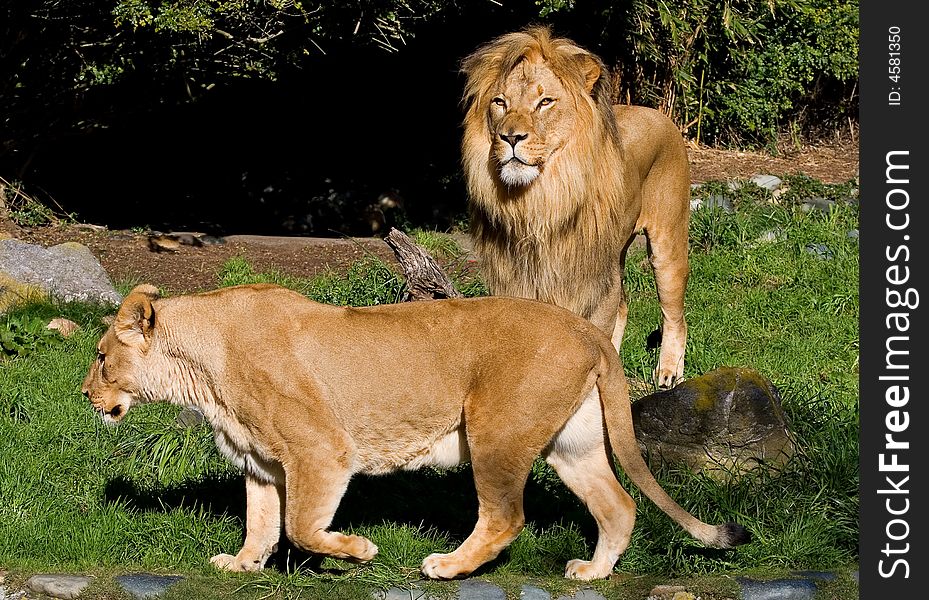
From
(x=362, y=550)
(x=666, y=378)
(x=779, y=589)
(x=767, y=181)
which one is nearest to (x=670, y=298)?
(x=666, y=378)

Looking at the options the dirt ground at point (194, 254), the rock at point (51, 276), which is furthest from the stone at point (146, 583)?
the dirt ground at point (194, 254)

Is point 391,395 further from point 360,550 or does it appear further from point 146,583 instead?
point 146,583

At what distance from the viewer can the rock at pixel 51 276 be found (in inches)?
320

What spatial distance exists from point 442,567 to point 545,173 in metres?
1.97

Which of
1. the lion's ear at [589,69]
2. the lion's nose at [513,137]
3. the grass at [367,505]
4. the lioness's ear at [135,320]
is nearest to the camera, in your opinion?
the lioness's ear at [135,320]

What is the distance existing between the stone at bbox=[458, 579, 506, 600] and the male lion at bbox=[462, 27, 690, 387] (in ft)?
5.71

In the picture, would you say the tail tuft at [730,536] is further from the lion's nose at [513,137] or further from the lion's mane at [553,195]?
the lion's nose at [513,137]

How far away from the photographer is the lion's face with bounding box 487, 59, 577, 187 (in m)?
5.40

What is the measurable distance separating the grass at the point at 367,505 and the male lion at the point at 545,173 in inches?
37.9

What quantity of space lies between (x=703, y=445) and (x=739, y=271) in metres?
3.91

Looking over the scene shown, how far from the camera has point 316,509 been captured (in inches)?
169

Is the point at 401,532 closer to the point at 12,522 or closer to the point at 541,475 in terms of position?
the point at 541,475

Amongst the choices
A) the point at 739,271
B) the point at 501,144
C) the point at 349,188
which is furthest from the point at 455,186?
the point at 501,144

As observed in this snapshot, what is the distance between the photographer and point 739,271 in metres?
9.19
